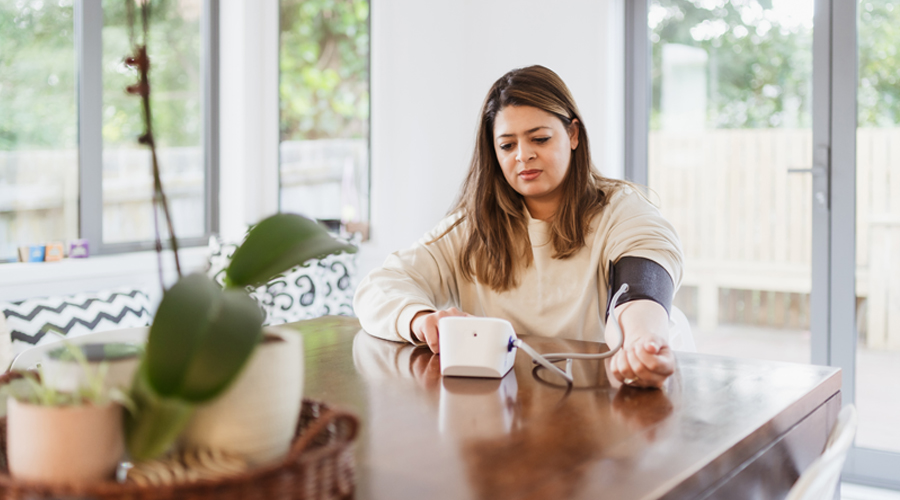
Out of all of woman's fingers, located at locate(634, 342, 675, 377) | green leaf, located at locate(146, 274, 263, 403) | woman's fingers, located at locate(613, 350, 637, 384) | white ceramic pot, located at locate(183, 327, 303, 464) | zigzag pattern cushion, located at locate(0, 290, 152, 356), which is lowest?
zigzag pattern cushion, located at locate(0, 290, 152, 356)

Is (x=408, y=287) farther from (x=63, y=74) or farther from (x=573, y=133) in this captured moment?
(x=63, y=74)

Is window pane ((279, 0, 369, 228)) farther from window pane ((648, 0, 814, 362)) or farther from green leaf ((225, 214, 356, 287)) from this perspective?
green leaf ((225, 214, 356, 287))

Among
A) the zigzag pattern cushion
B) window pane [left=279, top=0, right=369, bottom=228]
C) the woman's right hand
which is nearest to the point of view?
the woman's right hand

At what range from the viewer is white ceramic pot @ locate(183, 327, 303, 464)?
21.3 inches

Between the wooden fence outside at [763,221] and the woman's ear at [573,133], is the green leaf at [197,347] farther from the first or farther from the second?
the wooden fence outside at [763,221]

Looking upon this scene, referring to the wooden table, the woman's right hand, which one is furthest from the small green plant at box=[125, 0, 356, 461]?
the woman's right hand

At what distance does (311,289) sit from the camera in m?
2.72

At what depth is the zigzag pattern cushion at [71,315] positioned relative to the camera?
2057mm

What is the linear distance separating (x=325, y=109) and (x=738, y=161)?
179cm

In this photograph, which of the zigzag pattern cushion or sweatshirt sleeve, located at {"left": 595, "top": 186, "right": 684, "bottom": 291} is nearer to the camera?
sweatshirt sleeve, located at {"left": 595, "top": 186, "right": 684, "bottom": 291}

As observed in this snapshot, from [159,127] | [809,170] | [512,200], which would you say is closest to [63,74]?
[159,127]

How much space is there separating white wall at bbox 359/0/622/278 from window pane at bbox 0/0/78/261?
1.25 meters

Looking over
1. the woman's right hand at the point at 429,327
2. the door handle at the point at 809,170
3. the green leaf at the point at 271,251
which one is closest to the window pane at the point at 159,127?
the woman's right hand at the point at 429,327

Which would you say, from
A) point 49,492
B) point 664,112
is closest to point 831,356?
point 664,112
